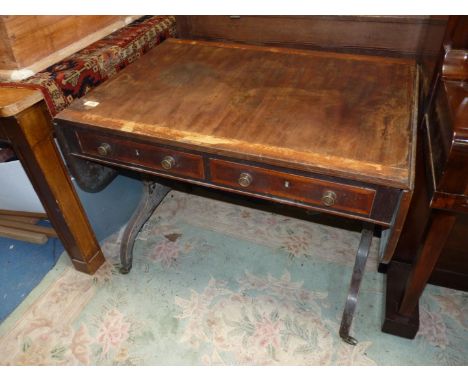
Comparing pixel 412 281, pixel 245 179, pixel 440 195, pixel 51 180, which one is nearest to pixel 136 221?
pixel 51 180

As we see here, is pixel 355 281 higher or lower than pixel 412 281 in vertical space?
lower

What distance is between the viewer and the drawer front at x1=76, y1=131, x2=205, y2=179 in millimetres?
1319

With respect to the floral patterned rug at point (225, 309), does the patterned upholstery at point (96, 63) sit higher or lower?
higher

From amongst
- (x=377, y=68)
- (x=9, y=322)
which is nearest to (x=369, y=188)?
(x=377, y=68)

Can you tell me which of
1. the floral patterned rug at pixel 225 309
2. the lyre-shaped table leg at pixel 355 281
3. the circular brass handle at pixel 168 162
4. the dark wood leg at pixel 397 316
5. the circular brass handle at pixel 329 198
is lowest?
the floral patterned rug at pixel 225 309

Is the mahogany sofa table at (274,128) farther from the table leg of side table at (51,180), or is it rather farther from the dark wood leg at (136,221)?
the dark wood leg at (136,221)

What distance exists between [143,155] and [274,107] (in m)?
0.51

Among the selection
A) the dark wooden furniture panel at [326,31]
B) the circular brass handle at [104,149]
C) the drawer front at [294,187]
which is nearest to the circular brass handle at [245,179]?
the drawer front at [294,187]

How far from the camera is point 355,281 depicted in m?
1.60

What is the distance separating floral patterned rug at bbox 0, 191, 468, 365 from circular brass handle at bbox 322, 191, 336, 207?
0.79 meters

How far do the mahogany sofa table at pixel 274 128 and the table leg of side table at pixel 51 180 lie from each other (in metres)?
0.08

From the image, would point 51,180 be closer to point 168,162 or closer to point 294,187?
point 168,162

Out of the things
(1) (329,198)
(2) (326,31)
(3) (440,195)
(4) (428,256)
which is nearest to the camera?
(3) (440,195)

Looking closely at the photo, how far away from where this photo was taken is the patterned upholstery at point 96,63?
4.57ft
